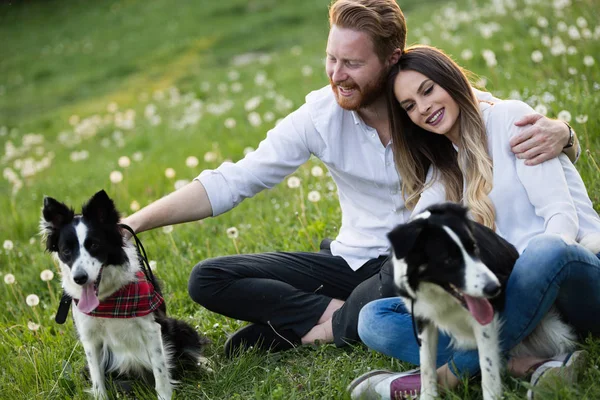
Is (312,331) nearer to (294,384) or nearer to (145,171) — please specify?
(294,384)

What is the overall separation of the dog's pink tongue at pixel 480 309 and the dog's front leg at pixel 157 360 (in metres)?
1.97

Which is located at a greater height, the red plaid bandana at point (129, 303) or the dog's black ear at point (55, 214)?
the dog's black ear at point (55, 214)

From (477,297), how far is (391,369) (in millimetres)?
1119

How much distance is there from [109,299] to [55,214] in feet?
1.91

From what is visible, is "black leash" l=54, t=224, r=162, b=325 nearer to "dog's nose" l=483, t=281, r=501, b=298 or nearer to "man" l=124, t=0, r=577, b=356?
"man" l=124, t=0, r=577, b=356

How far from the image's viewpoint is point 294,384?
4.01 meters

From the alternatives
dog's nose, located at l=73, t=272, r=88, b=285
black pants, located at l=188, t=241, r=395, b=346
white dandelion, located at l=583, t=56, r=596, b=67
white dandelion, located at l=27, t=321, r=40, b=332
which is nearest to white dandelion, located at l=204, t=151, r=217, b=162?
white dandelion, located at l=27, t=321, r=40, b=332

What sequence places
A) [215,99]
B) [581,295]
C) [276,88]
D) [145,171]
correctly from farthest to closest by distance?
1. [215,99]
2. [276,88]
3. [145,171]
4. [581,295]

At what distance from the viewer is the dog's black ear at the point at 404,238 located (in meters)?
2.93

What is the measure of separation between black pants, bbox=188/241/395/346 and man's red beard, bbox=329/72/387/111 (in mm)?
1005

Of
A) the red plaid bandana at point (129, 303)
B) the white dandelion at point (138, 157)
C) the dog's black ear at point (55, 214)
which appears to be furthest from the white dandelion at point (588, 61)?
the white dandelion at point (138, 157)

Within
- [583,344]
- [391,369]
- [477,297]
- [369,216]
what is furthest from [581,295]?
[369,216]

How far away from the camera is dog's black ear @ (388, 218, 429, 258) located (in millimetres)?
2934

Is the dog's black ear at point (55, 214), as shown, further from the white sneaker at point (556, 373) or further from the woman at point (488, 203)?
the white sneaker at point (556, 373)
